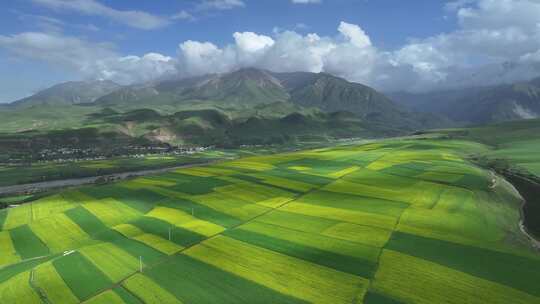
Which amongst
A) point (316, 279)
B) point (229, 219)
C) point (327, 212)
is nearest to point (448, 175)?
point (327, 212)

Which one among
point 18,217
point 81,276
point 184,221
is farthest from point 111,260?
point 18,217

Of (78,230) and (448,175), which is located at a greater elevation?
(448,175)

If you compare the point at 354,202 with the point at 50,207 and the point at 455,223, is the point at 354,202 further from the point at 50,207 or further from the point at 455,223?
the point at 50,207

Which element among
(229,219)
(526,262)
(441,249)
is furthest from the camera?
(229,219)

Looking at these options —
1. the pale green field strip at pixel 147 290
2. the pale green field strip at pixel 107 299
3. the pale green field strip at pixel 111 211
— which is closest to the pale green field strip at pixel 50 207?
the pale green field strip at pixel 111 211

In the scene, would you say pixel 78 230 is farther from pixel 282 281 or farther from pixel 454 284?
pixel 454 284

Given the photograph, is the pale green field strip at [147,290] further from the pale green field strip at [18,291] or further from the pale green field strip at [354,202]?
the pale green field strip at [354,202]
